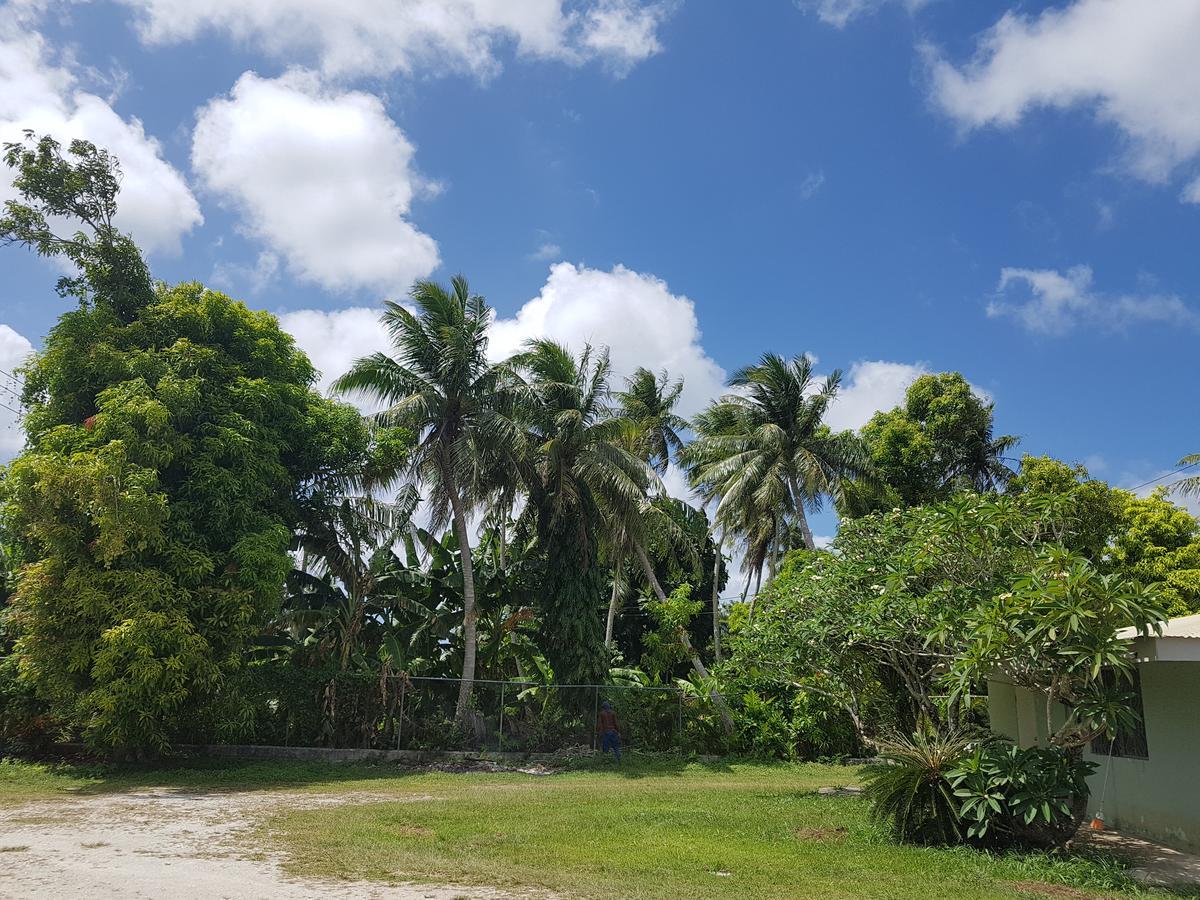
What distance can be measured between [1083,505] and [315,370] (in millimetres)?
20154

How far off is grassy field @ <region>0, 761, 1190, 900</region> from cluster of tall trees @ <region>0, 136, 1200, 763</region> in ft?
9.17

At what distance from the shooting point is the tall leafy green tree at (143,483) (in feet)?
53.9

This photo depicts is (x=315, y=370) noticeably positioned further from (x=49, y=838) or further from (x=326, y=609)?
(x=49, y=838)

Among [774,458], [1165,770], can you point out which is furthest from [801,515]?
[1165,770]

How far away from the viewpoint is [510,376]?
23375mm

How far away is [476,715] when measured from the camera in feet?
72.0

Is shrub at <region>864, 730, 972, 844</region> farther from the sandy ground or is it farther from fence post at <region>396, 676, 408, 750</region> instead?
fence post at <region>396, 676, 408, 750</region>

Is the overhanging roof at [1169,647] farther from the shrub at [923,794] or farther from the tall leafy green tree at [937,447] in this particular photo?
the tall leafy green tree at [937,447]

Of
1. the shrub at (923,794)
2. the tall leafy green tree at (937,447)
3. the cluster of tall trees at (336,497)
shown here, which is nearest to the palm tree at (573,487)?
the cluster of tall trees at (336,497)

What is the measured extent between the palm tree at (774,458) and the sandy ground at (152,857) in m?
17.5

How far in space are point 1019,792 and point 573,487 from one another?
49.5ft

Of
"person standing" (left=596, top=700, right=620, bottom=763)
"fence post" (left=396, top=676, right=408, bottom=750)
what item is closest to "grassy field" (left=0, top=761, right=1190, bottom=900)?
"fence post" (left=396, top=676, right=408, bottom=750)

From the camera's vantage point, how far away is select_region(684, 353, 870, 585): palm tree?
27922mm

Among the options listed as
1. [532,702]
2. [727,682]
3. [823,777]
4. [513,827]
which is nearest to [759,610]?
[727,682]
